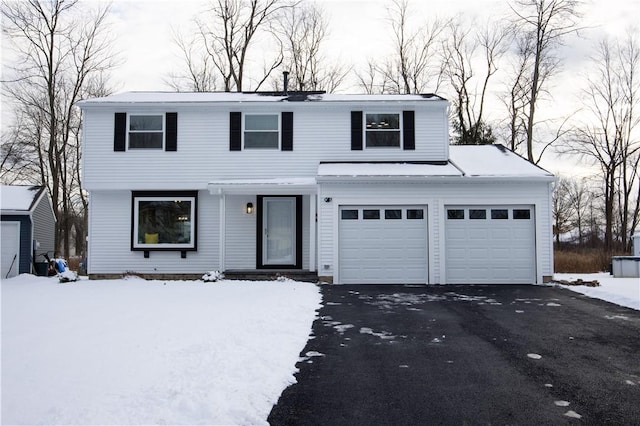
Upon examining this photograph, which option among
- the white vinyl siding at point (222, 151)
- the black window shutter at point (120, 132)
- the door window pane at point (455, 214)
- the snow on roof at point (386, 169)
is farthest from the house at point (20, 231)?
the door window pane at point (455, 214)

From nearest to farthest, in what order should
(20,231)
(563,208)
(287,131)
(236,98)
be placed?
1. (287,131)
2. (236,98)
3. (20,231)
4. (563,208)

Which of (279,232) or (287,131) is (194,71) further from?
(279,232)

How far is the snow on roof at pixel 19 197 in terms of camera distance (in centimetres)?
1430

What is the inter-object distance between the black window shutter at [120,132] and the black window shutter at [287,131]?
4.61 m

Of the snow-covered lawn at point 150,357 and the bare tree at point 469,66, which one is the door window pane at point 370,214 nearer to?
the snow-covered lawn at point 150,357

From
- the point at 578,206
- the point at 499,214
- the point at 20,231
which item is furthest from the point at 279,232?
the point at 578,206

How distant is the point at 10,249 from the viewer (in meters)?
14.1

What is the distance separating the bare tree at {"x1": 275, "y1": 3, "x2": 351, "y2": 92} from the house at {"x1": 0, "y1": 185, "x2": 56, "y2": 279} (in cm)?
1316

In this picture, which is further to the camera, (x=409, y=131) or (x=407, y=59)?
(x=407, y=59)

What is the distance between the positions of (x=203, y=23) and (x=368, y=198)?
16.7 metres

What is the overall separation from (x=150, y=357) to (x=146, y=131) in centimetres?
961

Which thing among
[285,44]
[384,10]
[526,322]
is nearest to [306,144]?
[526,322]

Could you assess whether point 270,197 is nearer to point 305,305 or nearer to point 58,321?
point 305,305

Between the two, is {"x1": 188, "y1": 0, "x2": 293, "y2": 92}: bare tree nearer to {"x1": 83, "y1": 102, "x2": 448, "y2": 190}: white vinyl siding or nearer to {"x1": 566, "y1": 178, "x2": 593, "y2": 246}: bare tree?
{"x1": 83, "y1": 102, "x2": 448, "y2": 190}: white vinyl siding
